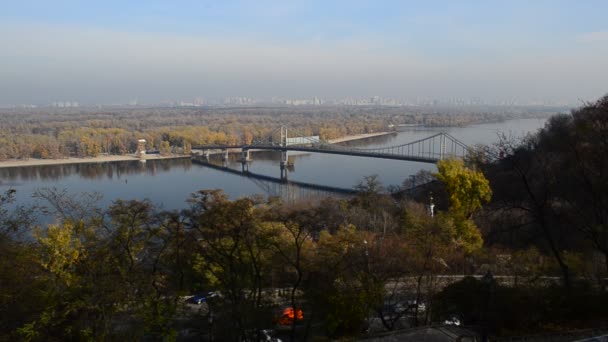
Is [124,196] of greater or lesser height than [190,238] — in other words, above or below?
below

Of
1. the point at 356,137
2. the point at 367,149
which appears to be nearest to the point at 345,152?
the point at 367,149

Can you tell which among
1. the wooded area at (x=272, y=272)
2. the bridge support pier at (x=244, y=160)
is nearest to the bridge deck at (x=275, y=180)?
the bridge support pier at (x=244, y=160)

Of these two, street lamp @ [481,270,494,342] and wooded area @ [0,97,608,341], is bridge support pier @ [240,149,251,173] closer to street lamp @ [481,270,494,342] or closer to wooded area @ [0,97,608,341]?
wooded area @ [0,97,608,341]

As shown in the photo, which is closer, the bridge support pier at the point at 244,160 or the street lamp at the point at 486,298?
the street lamp at the point at 486,298

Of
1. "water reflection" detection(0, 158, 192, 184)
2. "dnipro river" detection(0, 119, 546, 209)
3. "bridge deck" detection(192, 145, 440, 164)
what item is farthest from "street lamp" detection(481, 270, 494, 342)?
"water reflection" detection(0, 158, 192, 184)

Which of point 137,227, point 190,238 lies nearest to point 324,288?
point 190,238

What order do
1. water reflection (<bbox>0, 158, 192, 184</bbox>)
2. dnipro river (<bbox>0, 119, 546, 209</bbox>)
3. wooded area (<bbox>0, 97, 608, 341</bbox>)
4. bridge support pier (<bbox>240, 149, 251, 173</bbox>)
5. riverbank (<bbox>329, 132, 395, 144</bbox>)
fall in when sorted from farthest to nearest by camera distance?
riverbank (<bbox>329, 132, 395, 144</bbox>) < bridge support pier (<bbox>240, 149, 251, 173</bbox>) < water reflection (<bbox>0, 158, 192, 184</bbox>) < dnipro river (<bbox>0, 119, 546, 209</bbox>) < wooded area (<bbox>0, 97, 608, 341</bbox>)

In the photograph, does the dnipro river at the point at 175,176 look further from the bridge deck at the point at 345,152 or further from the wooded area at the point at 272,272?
the wooded area at the point at 272,272

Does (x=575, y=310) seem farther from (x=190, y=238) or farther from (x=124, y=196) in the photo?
(x=124, y=196)
